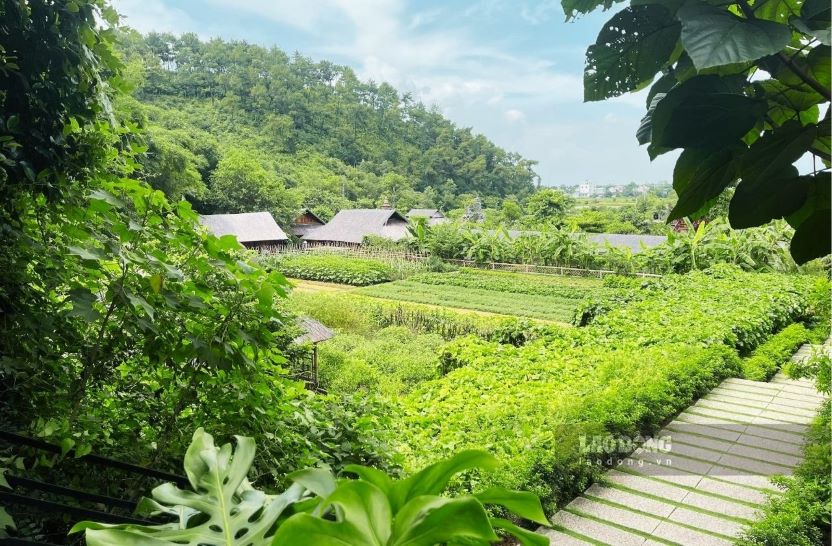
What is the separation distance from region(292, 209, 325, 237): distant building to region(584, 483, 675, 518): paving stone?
17.1m

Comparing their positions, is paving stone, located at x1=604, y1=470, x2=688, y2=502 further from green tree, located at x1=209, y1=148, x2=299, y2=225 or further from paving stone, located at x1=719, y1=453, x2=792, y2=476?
green tree, located at x1=209, y1=148, x2=299, y2=225

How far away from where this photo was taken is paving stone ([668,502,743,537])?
175 cm

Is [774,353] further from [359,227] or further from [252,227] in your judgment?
[359,227]

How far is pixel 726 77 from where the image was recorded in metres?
0.26

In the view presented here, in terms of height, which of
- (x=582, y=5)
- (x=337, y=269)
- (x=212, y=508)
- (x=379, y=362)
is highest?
(x=582, y=5)

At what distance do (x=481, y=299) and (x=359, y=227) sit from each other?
8987 mm

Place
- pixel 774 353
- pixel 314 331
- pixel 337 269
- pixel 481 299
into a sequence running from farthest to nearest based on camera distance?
1. pixel 337 269
2. pixel 481 299
3. pixel 314 331
4. pixel 774 353

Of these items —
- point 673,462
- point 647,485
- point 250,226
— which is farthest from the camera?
point 250,226

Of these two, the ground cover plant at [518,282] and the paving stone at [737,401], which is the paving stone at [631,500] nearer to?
the paving stone at [737,401]

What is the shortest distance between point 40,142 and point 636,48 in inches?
47.3

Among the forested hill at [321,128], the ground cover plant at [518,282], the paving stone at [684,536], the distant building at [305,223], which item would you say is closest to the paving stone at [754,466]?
the paving stone at [684,536]

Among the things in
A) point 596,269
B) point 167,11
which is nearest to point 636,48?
point 596,269

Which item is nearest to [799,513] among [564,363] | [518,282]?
[564,363]

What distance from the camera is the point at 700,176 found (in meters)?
0.28
